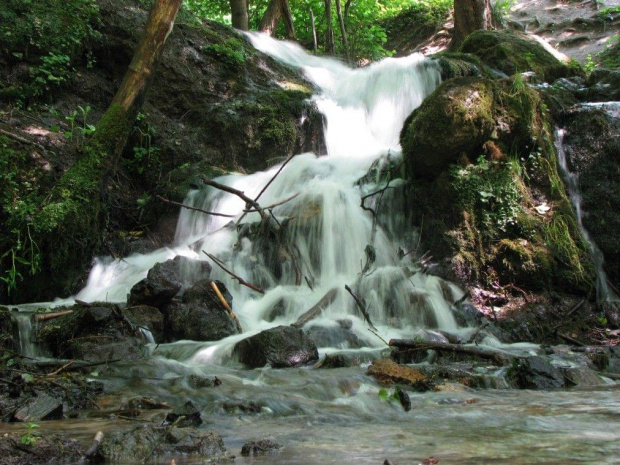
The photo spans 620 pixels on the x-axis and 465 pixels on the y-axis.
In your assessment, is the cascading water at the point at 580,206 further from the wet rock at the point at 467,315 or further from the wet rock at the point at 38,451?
the wet rock at the point at 38,451

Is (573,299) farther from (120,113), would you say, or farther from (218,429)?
(120,113)

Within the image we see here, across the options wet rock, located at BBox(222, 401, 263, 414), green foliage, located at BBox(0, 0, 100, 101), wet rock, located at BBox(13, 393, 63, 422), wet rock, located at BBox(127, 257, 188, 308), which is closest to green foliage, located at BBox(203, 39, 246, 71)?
green foliage, located at BBox(0, 0, 100, 101)

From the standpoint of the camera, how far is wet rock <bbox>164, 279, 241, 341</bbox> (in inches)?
223

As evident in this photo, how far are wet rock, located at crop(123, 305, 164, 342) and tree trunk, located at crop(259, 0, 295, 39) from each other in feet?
38.6

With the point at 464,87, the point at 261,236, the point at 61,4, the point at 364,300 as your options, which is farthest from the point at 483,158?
the point at 61,4

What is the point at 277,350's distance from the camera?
4750mm

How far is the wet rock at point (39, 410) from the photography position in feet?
9.52

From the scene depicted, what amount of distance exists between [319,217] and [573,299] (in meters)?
3.52

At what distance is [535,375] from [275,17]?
14119 mm

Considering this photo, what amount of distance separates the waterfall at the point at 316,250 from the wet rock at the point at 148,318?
899 millimetres

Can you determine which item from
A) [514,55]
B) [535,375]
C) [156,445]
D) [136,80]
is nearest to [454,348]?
[535,375]

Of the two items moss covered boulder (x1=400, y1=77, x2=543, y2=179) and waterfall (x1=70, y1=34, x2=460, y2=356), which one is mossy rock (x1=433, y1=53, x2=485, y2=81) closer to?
waterfall (x1=70, y1=34, x2=460, y2=356)

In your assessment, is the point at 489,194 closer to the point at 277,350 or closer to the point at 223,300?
the point at 223,300

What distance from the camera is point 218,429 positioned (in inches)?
113
